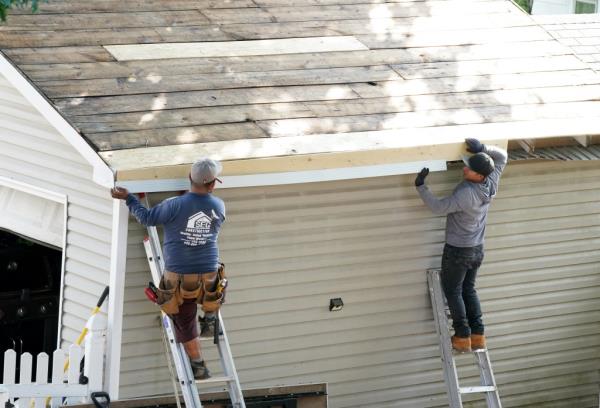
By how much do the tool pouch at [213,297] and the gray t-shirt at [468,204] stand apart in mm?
2178

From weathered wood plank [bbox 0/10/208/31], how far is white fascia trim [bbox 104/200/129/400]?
258 cm

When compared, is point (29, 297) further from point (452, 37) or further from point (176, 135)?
point (452, 37)

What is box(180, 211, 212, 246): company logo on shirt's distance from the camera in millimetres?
8852

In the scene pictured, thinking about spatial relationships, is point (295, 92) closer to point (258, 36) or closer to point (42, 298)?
point (258, 36)

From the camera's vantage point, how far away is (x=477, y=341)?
10.6 m

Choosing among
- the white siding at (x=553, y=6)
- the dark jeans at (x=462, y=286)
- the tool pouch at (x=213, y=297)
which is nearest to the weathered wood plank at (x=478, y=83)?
the dark jeans at (x=462, y=286)

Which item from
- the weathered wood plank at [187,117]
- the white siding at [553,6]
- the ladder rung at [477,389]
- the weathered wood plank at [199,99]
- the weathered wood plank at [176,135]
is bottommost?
the ladder rung at [477,389]

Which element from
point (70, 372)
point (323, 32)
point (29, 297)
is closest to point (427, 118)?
point (323, 32)

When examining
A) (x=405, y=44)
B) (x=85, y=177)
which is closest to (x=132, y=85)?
(x=85, y=177)

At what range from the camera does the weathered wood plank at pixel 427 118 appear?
10.0m

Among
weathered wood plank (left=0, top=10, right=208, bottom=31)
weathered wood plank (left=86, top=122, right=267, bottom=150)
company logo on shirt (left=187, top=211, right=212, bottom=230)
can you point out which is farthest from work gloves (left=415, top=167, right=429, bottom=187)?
weathered wood plank (left=0, top=10, right=208, bottom=31)

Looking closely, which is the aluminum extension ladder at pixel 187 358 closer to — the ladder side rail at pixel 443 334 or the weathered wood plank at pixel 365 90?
the weathered wood plank at pixel 365 90

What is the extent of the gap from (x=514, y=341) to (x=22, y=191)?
4866 millimetres

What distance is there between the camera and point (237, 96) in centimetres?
1036
